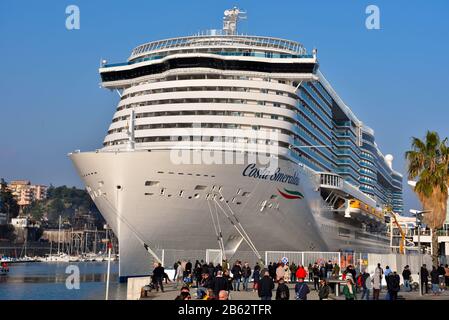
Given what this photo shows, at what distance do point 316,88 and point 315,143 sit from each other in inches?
179

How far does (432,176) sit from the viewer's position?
34.1 metres

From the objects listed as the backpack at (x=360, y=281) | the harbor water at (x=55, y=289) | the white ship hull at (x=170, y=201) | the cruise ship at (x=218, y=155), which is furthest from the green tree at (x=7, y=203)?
the backpack at (x=360, y=281)

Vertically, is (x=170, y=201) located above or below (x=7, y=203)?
below

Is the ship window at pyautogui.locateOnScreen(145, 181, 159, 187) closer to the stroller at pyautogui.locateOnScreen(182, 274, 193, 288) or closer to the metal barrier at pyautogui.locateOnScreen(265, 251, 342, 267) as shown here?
the stroller at pyautogui.locateOnScreen(182, 274, 193, 288)

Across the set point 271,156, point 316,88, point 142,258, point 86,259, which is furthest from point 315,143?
point 86,259

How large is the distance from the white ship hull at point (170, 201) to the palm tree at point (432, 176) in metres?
6.79

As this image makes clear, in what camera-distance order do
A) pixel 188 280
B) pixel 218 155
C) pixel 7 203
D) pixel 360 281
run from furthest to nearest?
pixel 7 203 < pixel 218 155 < pixel 188 280 < pixel 360 281

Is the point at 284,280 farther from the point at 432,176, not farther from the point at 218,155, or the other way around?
the point at 432,176

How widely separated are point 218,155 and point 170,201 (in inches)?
125

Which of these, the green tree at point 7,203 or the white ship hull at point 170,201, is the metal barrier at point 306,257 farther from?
the green tree at point 7,203

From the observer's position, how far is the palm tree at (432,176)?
33.6 metres

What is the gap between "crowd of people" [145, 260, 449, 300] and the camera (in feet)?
50.3

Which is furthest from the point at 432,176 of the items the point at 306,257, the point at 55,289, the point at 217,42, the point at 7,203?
the point at 7,203
